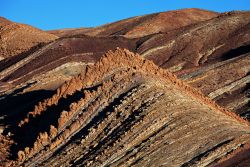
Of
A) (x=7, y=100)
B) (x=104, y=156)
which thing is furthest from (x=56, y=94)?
(x=7, y=100)

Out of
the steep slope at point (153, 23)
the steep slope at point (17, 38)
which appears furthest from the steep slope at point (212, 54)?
the steep slope at point (153, 23)

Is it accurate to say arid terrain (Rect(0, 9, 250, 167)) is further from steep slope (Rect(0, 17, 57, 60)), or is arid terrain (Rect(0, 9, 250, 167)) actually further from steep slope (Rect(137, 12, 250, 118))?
steep slope (Rect(0, 17, 57, 60))

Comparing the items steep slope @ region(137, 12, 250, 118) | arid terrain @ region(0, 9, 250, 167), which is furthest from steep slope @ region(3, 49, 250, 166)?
steep slope @ region(137, 12, 250, 118)

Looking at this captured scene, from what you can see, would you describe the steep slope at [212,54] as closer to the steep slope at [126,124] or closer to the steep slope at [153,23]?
the steep slope at [126,124]

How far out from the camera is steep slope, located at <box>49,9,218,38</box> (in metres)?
84.1

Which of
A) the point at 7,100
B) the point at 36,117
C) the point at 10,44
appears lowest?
the point at 36,117

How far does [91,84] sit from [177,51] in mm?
30004

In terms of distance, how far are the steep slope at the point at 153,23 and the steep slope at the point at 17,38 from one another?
10840 millimetres

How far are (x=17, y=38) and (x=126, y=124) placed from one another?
50448mm

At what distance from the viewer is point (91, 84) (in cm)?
3112

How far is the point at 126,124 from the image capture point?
2639cm

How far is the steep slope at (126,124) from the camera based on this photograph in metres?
24.0

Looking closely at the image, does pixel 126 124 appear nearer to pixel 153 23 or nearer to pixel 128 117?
pixel 128 117

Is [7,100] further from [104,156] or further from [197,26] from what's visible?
[197,26]
